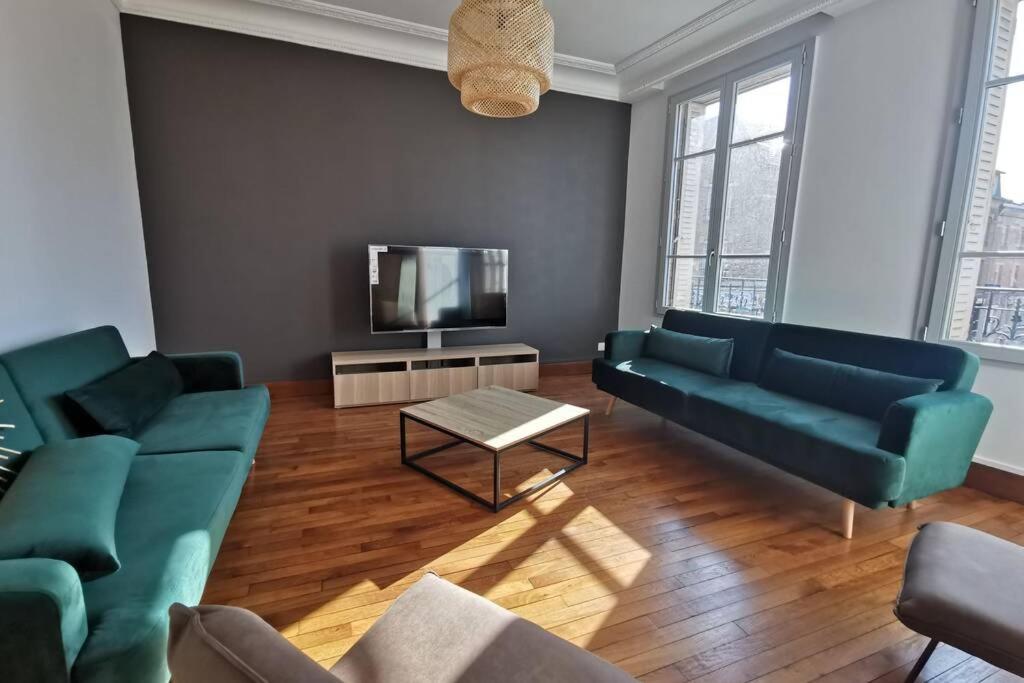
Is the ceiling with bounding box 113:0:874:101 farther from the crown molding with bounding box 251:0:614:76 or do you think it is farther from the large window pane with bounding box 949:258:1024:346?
the large window pane with bounding box 949:258:1024:346

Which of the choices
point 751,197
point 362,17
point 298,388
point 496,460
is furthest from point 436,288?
point 751,197

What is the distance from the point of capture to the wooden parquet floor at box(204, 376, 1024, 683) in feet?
5.20

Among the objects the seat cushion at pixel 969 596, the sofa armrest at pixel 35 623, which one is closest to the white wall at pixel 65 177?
the sofa armrest at pixel 35 623

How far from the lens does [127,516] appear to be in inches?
58.1

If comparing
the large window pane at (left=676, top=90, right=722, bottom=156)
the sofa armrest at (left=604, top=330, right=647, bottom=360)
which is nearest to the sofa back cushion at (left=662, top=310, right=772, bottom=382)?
the sofa armrest at (left=604, top=330, right=647, bottom=360)

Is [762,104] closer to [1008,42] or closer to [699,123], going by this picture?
[699,123]

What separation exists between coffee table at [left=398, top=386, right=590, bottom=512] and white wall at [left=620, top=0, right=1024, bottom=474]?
2.06m

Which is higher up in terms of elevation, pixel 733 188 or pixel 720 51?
pixel 720 51

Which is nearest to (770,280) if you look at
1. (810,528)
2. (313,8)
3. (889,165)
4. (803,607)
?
(889,165)

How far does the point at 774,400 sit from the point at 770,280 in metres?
1.27

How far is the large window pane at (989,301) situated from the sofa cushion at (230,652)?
354 cm

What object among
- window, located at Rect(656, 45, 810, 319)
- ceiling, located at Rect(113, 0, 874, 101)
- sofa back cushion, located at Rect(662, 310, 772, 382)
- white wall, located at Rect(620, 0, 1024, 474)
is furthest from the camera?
window, located at Rect(656, 45, 810, 319)

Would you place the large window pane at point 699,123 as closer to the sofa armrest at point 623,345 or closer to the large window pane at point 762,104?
the large window pane at point 762,104

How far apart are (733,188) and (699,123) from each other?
2.68 feet
